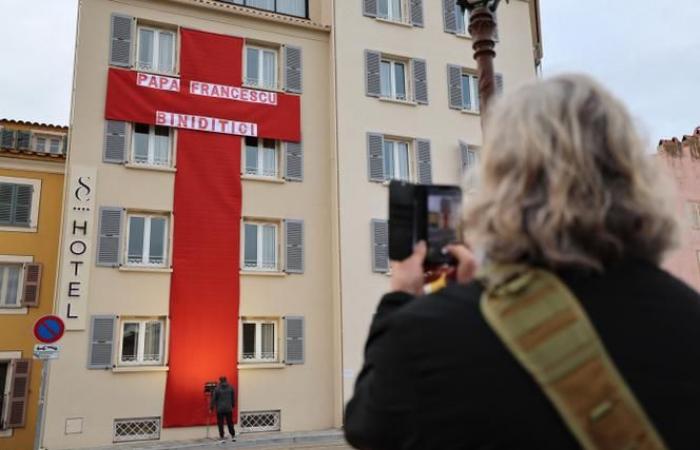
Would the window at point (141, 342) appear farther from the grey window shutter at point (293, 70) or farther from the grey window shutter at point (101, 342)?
the grey window shutter at point (293, 70)

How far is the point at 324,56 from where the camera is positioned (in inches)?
818

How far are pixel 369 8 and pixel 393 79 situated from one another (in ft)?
8.29

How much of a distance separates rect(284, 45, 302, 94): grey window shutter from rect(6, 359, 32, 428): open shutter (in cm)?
1139

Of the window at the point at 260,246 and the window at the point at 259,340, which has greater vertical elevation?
the window at the point at 260,246

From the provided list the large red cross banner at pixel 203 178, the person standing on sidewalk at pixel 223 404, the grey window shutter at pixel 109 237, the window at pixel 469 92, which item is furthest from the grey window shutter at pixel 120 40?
the window at pixel 469 92

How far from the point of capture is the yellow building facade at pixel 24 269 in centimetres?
1817

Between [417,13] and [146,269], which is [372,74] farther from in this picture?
[146,269]

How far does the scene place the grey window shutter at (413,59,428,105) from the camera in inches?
822

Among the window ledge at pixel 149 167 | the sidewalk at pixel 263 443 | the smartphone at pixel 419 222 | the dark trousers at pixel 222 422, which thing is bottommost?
the sidewalk at pixel 263 443

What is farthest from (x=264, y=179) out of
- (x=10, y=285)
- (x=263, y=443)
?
(x=10, y=285)

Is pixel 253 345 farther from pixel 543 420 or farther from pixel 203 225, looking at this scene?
pixel 543 420

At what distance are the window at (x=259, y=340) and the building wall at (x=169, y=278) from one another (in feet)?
1.11

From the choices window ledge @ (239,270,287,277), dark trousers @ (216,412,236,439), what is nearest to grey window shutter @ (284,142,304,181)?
window ledge @ (239,270,287,277)

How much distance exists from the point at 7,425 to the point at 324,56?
14644mm
